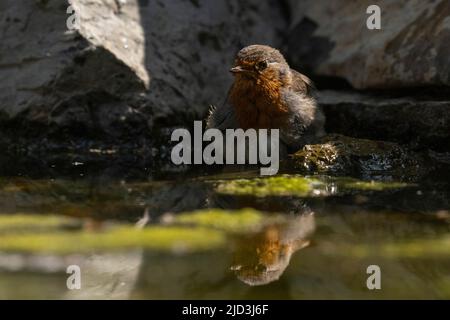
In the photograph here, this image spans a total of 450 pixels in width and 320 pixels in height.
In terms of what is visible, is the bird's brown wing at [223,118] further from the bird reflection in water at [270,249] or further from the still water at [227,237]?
the bird reflection in water at [270,249]

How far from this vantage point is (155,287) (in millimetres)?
3346

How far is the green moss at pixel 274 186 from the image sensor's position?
5175 millimetres

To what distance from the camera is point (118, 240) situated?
4031 mm

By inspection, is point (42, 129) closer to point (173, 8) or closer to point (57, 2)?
point (57, 2)

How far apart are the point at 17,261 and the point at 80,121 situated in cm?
350

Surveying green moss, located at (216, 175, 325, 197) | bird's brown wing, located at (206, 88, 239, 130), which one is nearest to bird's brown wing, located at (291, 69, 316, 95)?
bird's brown wing, located at (206, 88, 239, 130)

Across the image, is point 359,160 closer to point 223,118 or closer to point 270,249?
point 223,118

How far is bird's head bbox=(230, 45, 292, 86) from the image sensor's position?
629 centimetres

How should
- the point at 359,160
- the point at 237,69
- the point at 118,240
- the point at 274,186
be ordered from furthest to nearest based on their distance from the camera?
the point at 237,69
the point at 359,160
the point at 274,186
the point at 118,240

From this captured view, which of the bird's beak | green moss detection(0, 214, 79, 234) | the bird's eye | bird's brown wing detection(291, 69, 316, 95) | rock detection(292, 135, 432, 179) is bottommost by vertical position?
green moss detection(0, 214, 79, 234)

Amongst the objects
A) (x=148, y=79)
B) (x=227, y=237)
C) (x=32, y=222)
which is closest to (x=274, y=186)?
(x=227, y=237)

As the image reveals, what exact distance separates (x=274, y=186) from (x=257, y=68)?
1.36 metres

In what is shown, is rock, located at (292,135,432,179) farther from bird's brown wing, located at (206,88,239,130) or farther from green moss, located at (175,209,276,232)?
green moss, located at (175,209,276,232)

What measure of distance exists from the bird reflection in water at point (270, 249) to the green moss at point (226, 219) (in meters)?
0.11
